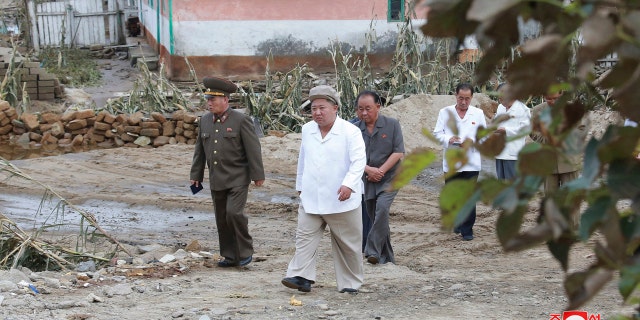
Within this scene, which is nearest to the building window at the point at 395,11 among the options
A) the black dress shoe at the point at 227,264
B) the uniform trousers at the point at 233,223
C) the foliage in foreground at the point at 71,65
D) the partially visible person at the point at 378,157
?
the foliage in foreground at the point at 71,65

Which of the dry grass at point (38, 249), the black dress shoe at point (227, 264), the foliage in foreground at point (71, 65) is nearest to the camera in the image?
the dry grass at point (38, 249)

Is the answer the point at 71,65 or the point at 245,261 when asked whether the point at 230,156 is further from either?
the point at 71,65

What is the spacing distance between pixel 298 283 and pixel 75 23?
22.5m

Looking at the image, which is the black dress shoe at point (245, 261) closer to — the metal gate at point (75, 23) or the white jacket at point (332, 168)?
the white jacket at point (332, 168)

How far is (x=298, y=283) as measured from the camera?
7.71 m

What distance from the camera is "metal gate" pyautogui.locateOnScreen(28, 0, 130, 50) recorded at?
90.8ft

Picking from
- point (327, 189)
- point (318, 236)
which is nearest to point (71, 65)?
point (318, 236)

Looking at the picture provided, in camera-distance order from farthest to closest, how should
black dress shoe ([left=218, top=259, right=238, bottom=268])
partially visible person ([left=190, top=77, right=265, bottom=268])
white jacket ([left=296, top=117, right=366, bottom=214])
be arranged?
black dress shoe ([left=218, top=259, right=238, bottom=268]) < partially visible person ([left=190, top=77, right=265, bottom=268]) < white jacket ([left=296, top=117, right=366, bottom=214])

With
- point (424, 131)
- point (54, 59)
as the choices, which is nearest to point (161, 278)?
point (424, 131)

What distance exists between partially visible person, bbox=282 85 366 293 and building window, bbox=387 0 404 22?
14.7m

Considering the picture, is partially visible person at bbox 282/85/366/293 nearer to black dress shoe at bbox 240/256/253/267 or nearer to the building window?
black dress shoe at bbox 240/256/253/267

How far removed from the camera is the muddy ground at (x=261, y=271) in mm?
7121

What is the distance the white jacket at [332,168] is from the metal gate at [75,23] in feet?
67.3

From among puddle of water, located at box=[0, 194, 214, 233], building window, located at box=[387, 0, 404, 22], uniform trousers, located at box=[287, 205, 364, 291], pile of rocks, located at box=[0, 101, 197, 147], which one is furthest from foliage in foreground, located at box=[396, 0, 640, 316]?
building window, located at box=[387, 0, 404, 22]
